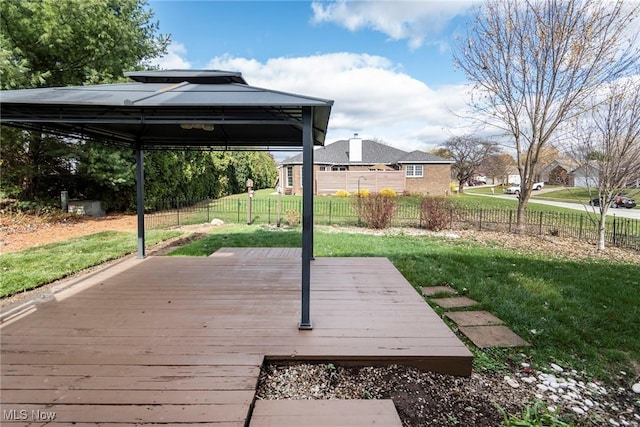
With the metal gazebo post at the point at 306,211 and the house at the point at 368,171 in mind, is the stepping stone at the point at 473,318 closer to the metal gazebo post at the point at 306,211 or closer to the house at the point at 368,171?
the metal gazebo post at the point at 306,211

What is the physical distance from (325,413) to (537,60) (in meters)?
10.8

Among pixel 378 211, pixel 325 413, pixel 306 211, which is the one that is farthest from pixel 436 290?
pixel 378 211

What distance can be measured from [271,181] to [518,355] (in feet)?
104

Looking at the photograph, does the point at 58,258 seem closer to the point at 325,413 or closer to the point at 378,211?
the point at 325,413

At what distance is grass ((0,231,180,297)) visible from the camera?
4500mm

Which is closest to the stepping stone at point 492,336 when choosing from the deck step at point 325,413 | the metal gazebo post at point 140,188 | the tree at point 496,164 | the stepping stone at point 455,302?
the stepping stone at point 455,302

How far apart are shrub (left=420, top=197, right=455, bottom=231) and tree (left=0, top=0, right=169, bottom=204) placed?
983 cm

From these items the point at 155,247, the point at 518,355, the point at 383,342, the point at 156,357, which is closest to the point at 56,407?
Answer: the point at 156,357

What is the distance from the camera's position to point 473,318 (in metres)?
3.70

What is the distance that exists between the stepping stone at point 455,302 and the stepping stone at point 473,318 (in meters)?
0.22

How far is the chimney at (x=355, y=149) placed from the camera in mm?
26812

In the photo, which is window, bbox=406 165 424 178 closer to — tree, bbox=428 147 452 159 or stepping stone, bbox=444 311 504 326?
tree, bbox=428 147 452 159

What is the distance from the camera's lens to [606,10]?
329 inches

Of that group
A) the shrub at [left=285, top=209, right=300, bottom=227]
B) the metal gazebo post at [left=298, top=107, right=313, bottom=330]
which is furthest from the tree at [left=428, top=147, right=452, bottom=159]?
the metal gazebo post at [left=298, top=107, right=313, bottom=330]
